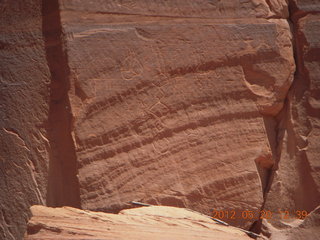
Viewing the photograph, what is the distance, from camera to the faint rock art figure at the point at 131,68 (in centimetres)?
231

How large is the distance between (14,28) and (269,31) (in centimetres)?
114

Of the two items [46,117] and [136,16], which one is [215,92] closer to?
[136,16]

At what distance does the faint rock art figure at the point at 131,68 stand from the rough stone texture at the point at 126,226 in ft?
1.83

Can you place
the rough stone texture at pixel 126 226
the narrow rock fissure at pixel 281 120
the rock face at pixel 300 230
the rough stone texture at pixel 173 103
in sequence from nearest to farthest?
the rough stone texture at pixel 126 226 < the rough stone texture at pixel 173 103 < the rock face at pixel 300 230 < the narrow rock fissure at pixel 281 120

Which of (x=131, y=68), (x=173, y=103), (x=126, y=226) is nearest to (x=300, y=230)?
(x=173, y=103)

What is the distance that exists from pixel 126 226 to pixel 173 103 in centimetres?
68

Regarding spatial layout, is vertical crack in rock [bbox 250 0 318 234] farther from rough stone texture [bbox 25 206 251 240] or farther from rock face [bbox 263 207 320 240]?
rough stone texture [bbox 25 206 251 240]

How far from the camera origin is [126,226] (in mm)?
1905

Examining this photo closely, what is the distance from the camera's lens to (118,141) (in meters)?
2.29

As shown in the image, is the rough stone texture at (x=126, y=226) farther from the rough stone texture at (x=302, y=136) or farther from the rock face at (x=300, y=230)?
the rough stone texture at (x=302, y=136)

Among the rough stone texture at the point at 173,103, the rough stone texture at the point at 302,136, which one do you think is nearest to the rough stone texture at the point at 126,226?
the rough stone texture at the point at 173,103

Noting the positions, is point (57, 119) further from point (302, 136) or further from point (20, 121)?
point (302, 136)

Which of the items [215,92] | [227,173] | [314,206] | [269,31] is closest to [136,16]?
[215,92]
